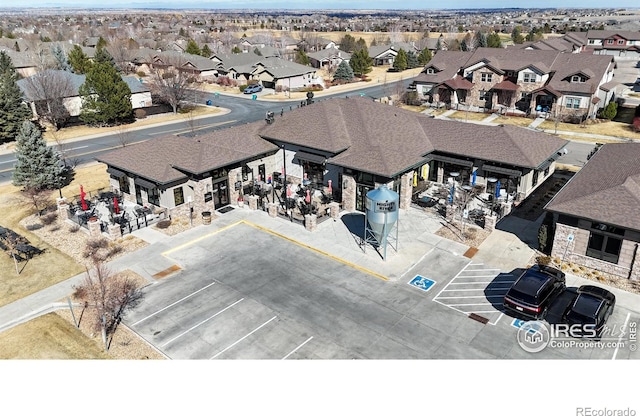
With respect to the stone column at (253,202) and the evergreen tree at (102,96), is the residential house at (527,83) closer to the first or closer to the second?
the evergreen tree at (102,96)

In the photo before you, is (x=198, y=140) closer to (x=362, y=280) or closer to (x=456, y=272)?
(x=362, y=280)

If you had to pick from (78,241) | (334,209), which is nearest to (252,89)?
(334,209)

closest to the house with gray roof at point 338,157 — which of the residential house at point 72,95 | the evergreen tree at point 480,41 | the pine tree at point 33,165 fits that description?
the pine tree at point 33,165

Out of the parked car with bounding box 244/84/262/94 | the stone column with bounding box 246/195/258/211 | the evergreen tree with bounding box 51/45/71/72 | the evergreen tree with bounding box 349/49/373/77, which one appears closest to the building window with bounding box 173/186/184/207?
the stone column with bounding box 246/195/258/211

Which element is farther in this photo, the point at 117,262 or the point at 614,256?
the point at 117,262

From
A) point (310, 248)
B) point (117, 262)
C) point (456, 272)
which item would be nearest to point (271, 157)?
point (310, 248)
